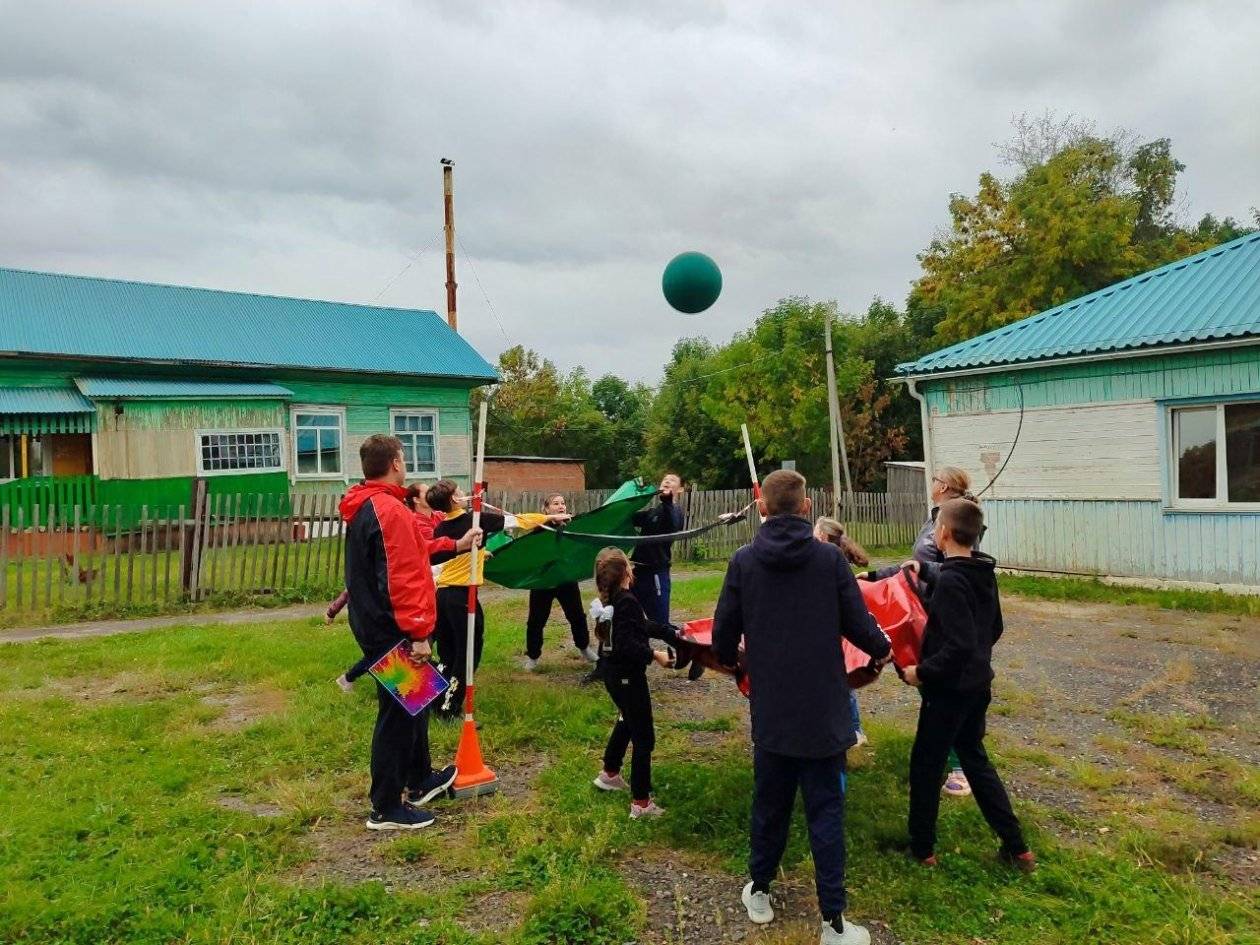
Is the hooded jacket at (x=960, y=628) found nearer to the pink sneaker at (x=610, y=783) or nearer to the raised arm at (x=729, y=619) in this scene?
the raised arm at (x=729, y=619)

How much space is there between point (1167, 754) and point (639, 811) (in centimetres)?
345

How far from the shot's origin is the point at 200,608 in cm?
1134

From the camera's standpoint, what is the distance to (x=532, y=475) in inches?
A: 1273

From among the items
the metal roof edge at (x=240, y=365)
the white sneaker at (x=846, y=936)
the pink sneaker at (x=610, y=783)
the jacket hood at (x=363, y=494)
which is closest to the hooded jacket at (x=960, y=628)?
the white sneaker at (x=846, y=936)

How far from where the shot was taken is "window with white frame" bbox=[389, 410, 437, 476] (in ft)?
76.8

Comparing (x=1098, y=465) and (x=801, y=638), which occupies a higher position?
(x=1098, y=465)

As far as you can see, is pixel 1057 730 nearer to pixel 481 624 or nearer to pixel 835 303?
pixel 481 624

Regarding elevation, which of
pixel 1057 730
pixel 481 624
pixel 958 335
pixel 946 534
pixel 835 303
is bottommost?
pixel 1057 730

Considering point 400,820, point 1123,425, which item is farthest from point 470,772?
point 1123,425

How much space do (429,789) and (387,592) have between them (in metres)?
→ 1.27

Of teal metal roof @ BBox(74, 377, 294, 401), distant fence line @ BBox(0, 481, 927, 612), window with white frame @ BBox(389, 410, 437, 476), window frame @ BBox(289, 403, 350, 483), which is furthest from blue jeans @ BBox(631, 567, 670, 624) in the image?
window with white frame @ BBox(389, 410, 437, 476)

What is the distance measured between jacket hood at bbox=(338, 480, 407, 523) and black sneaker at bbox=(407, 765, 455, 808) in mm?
1587

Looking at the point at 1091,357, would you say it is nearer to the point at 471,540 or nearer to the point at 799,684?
the point at 471,540

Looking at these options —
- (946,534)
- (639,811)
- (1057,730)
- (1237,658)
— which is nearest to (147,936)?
(639,811)
